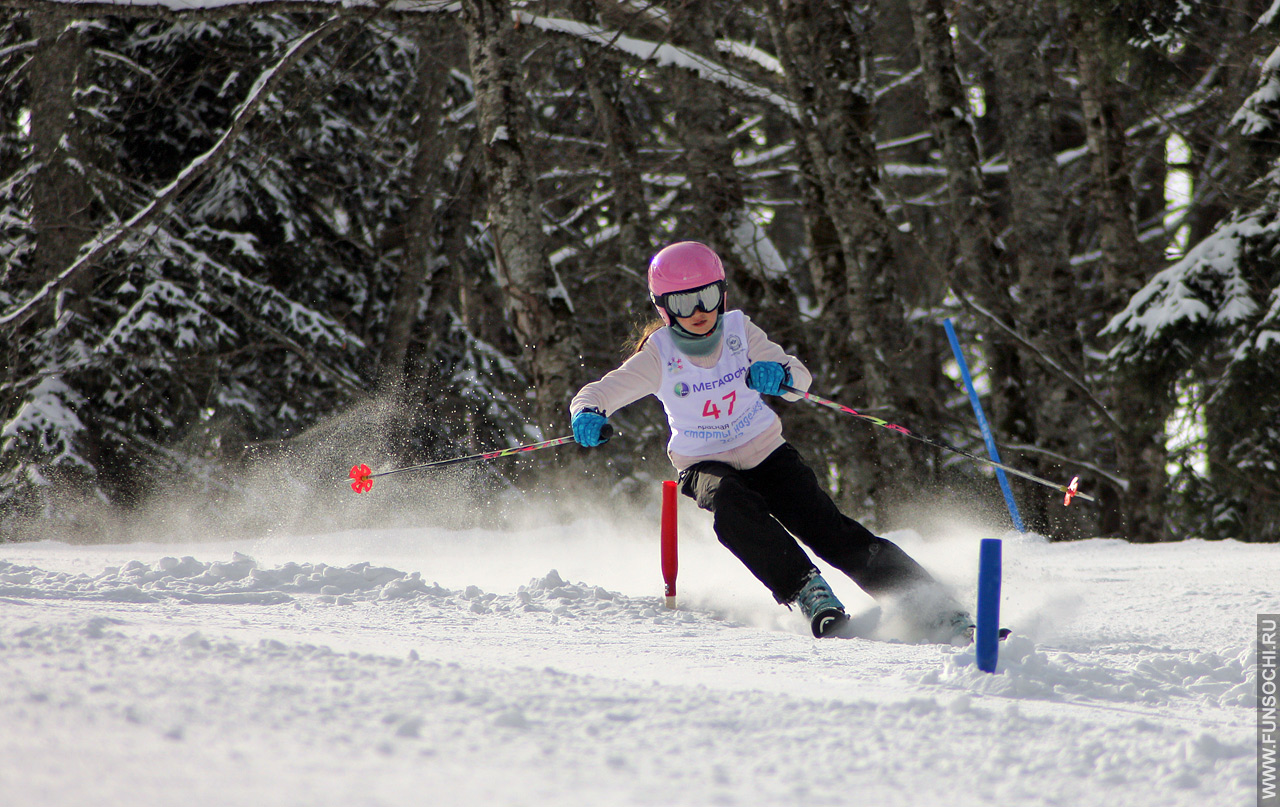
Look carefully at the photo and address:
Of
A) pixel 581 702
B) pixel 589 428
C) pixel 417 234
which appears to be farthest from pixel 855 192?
pixel 581 702

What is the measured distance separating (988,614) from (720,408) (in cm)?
176

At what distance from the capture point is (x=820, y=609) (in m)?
3.35

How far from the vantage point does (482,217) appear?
42.8ft

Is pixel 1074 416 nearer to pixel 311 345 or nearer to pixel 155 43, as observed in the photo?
pixel 311 345

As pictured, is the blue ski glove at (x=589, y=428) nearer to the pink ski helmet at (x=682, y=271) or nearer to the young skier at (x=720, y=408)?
the young skier at (x=720, y=408)

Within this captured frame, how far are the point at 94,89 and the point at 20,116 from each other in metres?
1.30

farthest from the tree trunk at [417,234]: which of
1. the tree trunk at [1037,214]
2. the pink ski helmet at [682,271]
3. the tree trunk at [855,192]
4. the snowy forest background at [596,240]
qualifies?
the pink ski helmet at [682,271]

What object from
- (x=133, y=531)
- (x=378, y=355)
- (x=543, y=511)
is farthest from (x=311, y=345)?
(x=543, y=511)

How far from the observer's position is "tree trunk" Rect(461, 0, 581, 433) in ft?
22.0

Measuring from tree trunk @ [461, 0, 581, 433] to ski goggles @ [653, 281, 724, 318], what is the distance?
2748 mm

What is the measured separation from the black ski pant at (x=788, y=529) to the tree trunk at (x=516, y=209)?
275cm

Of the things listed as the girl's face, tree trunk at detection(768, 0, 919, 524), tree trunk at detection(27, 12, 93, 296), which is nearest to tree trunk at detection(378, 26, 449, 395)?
tree trunk at detection(27, 12, 93, 296)

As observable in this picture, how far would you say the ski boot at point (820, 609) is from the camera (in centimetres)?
331

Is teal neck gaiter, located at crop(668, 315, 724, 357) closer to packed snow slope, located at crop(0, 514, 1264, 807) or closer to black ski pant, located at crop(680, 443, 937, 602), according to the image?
black ski pant, located at crop(680, 443, 937, 602)
